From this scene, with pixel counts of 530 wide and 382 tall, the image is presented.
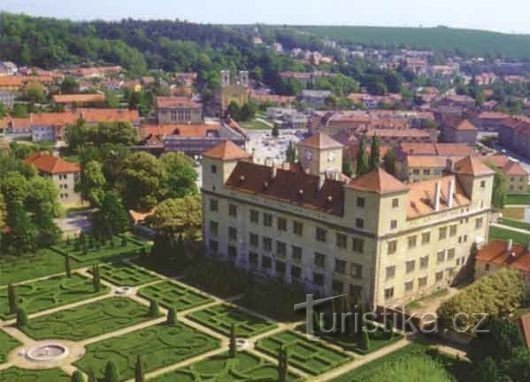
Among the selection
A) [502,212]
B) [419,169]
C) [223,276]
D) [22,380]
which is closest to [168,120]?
[419,169]

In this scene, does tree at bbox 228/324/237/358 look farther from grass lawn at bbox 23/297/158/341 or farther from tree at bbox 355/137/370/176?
tree at bbox 355/137/370/176

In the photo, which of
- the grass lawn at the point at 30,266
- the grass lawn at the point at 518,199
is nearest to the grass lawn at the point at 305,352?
the grass lawn at the point at 30,266

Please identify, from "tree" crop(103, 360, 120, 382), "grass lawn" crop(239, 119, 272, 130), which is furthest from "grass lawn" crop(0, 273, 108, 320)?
"grass lawn" crop(239, 119, 272, 130)

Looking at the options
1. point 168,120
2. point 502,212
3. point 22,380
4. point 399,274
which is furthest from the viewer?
point 168,120

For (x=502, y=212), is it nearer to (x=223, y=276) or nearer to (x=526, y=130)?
(x=223, y=276)

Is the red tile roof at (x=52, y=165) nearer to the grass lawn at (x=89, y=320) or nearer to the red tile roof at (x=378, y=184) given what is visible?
the grass lawn at (x=89, y=320)
